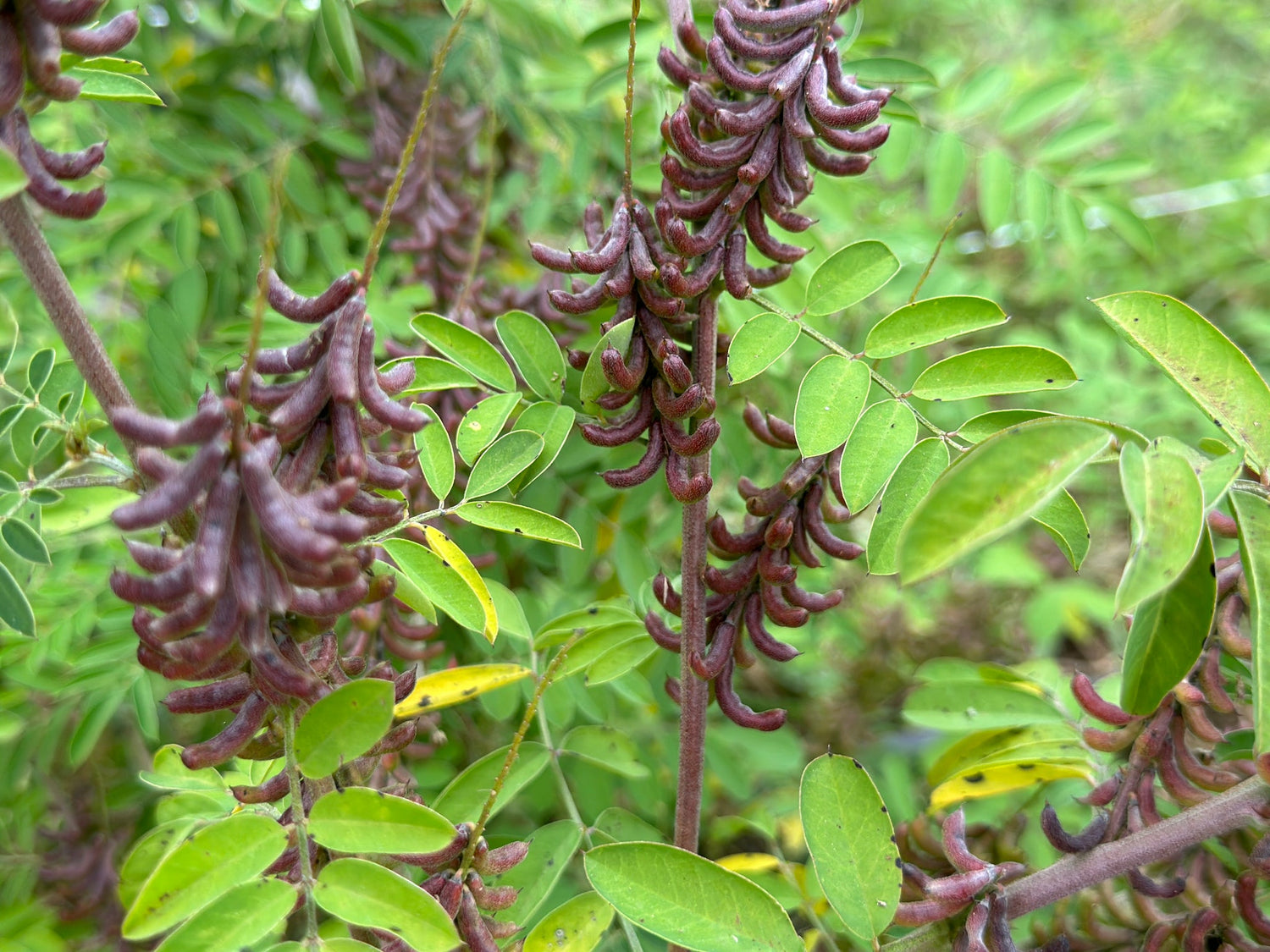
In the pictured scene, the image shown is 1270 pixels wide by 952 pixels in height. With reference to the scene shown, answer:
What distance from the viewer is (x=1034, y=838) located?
1855 millimetres

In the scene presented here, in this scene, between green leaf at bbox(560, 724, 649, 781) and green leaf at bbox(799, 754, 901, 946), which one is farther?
green leaf at bbox(560, 724, 649, 781)

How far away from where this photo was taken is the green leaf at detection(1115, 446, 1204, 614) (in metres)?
0.68

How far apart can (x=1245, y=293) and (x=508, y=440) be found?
384cm

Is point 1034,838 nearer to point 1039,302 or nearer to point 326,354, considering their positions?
point 326,354

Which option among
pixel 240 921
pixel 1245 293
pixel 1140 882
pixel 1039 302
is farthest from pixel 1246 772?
pixel 1245 293

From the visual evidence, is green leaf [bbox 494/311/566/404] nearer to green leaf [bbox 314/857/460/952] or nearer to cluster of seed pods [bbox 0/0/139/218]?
cluster of seed pods [bbox 0/0/139/218]

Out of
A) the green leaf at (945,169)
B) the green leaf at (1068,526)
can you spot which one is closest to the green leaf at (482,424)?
the green leaf at (1068,526)

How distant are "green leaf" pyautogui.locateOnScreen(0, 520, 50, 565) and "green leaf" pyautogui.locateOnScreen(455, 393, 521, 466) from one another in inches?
19.4

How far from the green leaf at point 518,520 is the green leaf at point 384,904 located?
37 cm

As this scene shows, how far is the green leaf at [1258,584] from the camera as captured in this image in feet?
2.40

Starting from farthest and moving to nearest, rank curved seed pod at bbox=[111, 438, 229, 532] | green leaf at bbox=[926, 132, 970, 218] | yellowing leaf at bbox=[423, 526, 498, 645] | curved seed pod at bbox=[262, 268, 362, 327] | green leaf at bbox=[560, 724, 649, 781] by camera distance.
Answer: green leaf at bbox=[926, 132, 970, 218]
green leaf at bbox=[560, 724, 649, 781]
yellowing leaf at bbox=[423, 526, 498, 645]
curved seed pod at bbox=[262, 268, 362, 327]
curved seed pod at bbox=[111, 438, 229, 532]

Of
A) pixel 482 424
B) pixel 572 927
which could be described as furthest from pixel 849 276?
pixel 572 927

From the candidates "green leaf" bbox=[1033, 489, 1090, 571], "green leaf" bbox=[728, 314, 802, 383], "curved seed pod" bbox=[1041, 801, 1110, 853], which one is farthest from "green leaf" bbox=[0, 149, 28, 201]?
"curved seed pod" bbox=[1041, 801, 1110, 853]

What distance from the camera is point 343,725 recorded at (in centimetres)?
79
